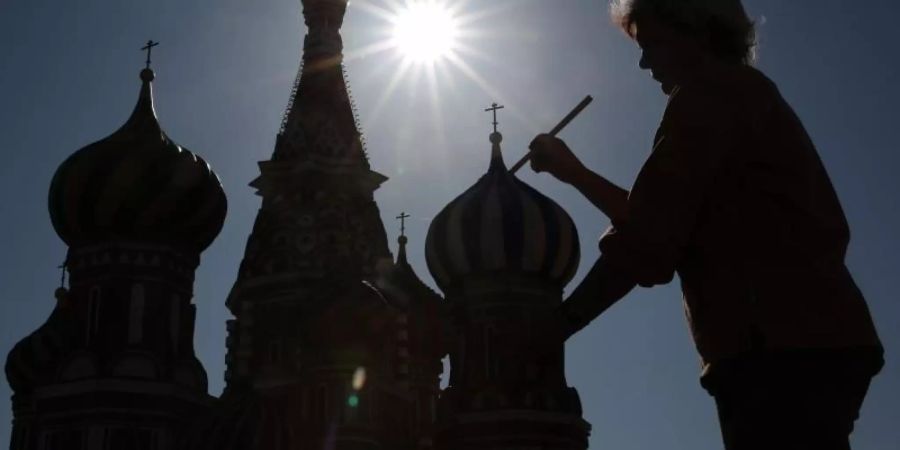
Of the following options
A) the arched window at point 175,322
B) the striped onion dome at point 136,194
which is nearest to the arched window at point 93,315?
the striped onion dome at point 136,194

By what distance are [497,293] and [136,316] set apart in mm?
6535

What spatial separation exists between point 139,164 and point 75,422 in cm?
443

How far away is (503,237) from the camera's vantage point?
902 inches

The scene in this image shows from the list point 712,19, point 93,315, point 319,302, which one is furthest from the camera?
point 93,315

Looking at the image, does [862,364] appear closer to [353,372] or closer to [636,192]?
[636,192]

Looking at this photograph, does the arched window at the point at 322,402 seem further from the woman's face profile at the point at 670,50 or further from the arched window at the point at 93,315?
the woman's face profile at the point at 670,50

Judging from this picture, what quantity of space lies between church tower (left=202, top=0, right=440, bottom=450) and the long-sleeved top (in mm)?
16200

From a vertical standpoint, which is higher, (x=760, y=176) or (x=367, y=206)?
(x=367, y=206)

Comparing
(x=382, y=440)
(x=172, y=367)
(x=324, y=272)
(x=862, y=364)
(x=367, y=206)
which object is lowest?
(x=862, y=364)

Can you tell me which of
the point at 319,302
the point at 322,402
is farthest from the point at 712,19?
the point at 319,302

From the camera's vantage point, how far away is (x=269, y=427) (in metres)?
18.7

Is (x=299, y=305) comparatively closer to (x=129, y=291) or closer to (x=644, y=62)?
(x=129, y=291)

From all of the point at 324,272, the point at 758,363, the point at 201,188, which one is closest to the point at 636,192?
the point at 758,363

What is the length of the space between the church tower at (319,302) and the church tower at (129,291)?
0.92 metres
